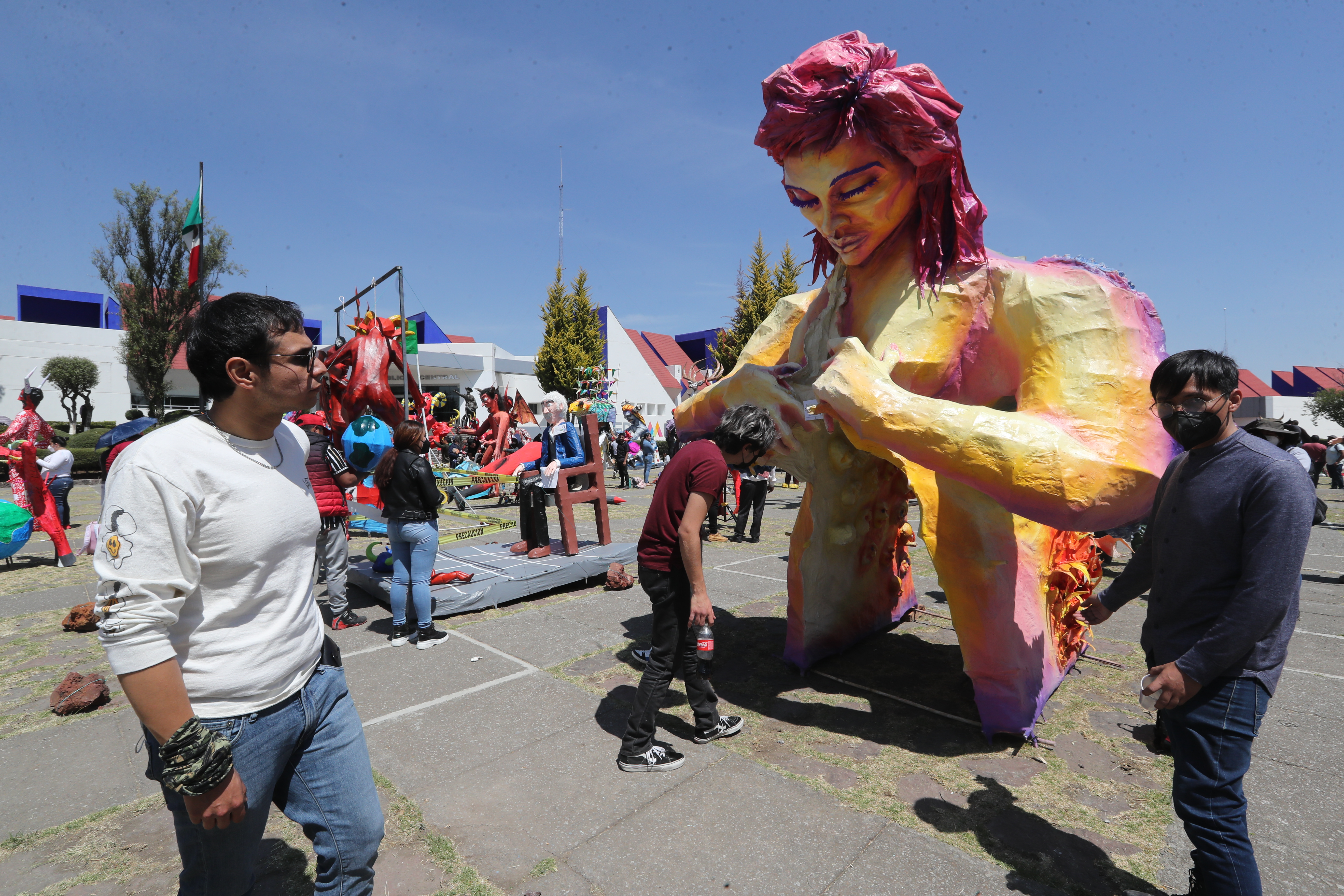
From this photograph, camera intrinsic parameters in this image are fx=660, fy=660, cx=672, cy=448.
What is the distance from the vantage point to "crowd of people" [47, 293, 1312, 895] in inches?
53.4

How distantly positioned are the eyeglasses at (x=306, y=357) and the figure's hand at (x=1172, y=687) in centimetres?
241

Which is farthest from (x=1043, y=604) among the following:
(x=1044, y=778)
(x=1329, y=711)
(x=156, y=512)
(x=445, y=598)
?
(x=445, y=598)

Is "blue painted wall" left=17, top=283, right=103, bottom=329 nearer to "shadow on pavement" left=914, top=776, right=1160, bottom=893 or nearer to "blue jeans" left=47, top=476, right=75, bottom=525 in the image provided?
"blue jeans" left=47, top=476, right=75, bottom=525

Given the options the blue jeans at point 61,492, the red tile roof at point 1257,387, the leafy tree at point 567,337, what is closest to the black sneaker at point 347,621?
the blue jeans at point 61,492

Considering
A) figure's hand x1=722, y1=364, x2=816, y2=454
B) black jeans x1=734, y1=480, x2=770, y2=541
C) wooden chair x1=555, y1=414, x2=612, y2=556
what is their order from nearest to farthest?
figure's hand x1=722, y1=364, x2=816, y2=454, wooden chair x1=555, y1=414, x2=612, y2=556, black jeans x1=734, y1=480, x2=770, y2=541

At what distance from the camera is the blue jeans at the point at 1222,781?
179cm

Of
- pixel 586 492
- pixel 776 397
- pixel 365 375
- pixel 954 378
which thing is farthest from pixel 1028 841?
pixel 365 375

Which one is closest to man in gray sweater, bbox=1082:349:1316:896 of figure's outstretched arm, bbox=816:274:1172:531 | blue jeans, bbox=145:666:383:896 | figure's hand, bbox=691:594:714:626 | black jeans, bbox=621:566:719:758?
figure's outstretched arm, bbox=816:274:1172:531

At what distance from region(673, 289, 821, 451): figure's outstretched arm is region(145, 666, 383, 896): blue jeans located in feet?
7.52

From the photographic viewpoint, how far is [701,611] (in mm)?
3100

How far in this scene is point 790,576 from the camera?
4.15 metres

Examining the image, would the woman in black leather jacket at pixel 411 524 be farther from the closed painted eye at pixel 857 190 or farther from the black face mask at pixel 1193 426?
the black face mask at pixel 1193 426

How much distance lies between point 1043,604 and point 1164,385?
166 centimetres

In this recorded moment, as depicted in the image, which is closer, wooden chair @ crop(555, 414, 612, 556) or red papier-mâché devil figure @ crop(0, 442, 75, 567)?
wooden chair @ crop(555, 414, 612, 556)
